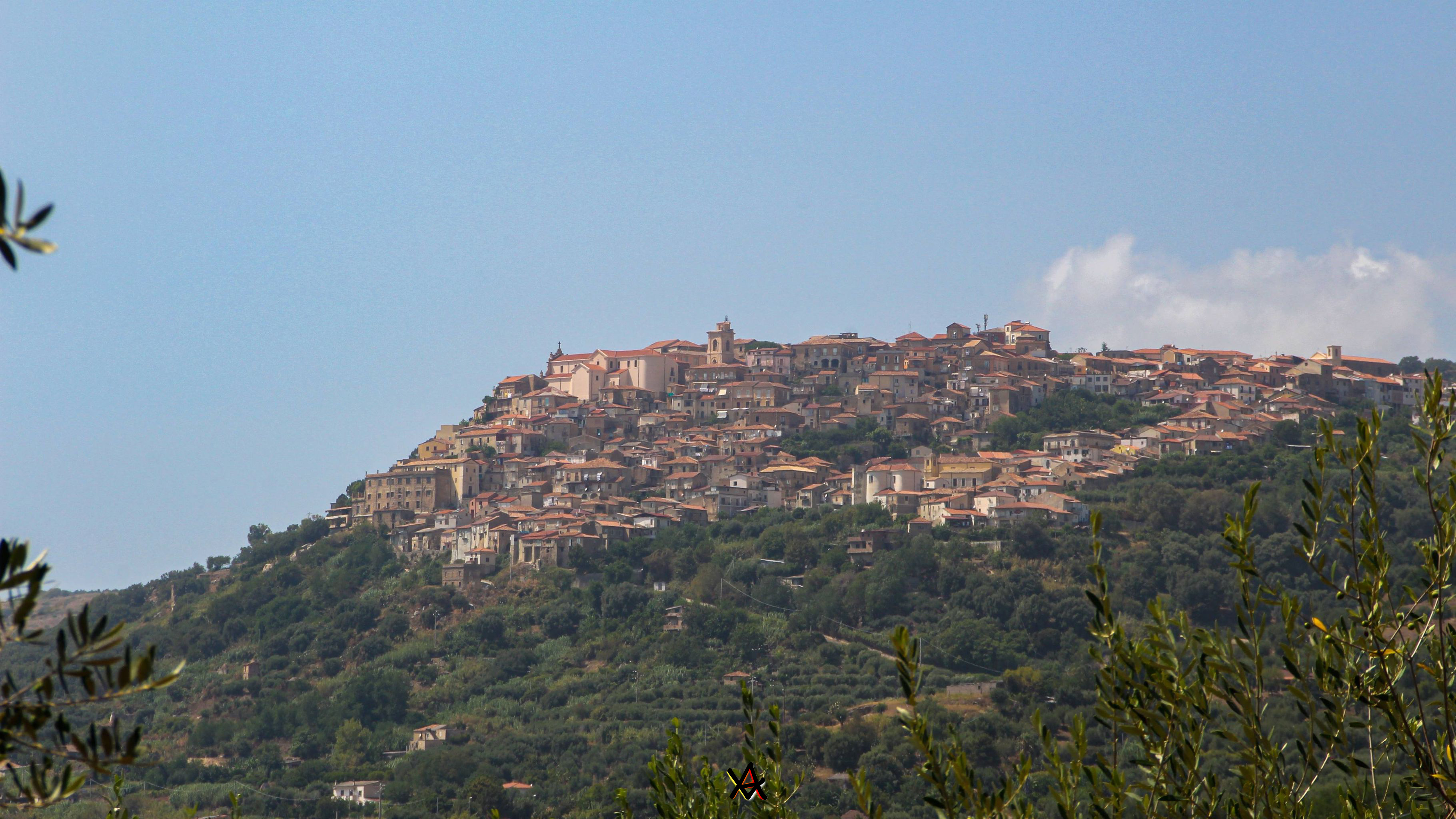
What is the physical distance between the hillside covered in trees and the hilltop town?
5.22 ft

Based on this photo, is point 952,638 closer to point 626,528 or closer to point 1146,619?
point 1146,619

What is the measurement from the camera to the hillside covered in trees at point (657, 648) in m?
42.9

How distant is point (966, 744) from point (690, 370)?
41664 millimetres

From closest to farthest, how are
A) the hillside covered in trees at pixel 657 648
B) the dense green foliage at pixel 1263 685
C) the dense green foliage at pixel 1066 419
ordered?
the dense green foliage at pixel 1263 685 → the hillside covered in trees at pixel 657 648 → the dense green foliage at pixel 1066 419

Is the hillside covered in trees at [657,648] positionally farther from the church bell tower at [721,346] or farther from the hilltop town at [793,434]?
the church bell tower at [721,346]

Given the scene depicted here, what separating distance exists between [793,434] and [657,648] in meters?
20.4

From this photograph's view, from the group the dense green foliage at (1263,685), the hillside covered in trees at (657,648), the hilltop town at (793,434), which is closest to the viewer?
the dense green foliage at (1263,685)

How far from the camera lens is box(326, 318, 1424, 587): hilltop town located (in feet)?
200

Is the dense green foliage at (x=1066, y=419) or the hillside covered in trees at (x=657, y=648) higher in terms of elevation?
the dense green foliage at (x=1066, y=419)

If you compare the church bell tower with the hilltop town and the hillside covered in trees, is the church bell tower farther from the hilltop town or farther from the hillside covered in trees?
the hillside covered in trees

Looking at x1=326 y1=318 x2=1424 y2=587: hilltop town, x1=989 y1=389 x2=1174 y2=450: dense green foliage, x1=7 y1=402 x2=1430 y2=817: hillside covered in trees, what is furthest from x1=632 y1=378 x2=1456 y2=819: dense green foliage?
x1=989 y1=389 x2=1174 y2=450: dense green foliage

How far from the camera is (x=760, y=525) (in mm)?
61375

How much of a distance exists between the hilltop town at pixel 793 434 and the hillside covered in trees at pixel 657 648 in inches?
62.6

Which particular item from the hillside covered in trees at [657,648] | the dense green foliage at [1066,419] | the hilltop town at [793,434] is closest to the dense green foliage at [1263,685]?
the hillside covered in trees at [657,648]
